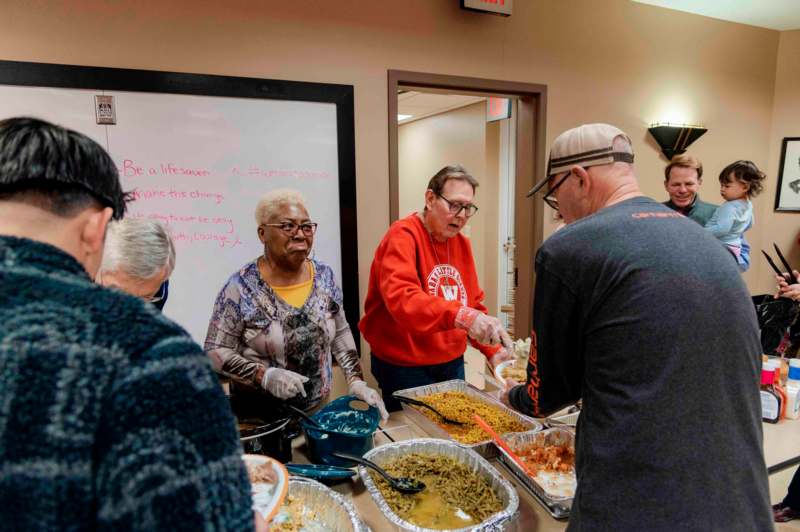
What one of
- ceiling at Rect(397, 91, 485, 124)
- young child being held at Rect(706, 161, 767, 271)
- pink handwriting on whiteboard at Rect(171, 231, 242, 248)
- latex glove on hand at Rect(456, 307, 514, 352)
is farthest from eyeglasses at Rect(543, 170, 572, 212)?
ceiling at Rect(397, 91, 485, 124)

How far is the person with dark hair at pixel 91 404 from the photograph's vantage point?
477 mm

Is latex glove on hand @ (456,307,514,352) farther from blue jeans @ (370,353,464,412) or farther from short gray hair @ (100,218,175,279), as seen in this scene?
short gray hair @ (100,218,175,279)

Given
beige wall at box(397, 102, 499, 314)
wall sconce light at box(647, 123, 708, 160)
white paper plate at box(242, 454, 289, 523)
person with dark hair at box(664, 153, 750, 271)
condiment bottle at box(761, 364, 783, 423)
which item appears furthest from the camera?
beige wall at box(397, 102, 499, 314)

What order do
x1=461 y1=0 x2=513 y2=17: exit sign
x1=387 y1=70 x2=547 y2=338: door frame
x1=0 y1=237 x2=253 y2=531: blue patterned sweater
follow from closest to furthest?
x1=0 y1=237 x2=253 y2=531: blue patterned sweater, x1=461 y1=0 x2=513 y2=17: exit sign, x1=387 y1=70 x2=547 y2=338: door frame

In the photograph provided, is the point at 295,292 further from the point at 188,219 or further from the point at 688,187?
the point at 688,187

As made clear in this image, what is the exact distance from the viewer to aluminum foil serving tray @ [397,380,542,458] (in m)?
1.40

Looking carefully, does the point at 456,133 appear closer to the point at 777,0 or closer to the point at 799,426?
the point at 777,0

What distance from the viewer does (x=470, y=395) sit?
1.79 metres

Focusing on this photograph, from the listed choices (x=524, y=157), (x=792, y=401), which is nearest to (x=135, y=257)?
(x=792, y=401)

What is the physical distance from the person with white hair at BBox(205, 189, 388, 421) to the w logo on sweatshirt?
41 cm

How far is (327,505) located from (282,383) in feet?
1.67

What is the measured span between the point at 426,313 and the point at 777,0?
147 inches

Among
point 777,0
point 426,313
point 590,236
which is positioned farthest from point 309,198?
point 777,0

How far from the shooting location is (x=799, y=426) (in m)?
1.66
